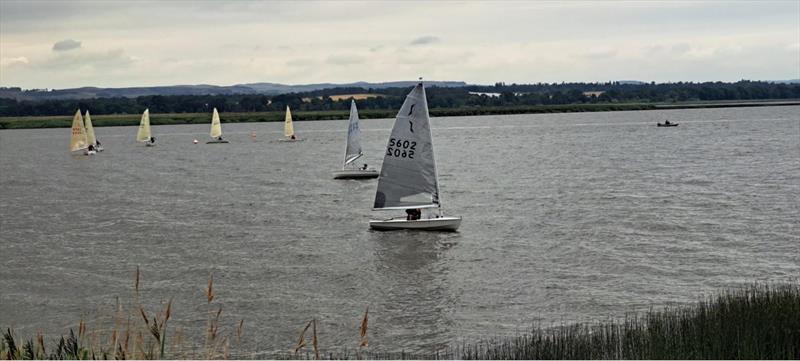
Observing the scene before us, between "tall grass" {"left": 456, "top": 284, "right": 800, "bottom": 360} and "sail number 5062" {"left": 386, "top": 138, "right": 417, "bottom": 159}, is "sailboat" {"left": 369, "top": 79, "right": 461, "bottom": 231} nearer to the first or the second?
"sail number 5062" {"left": 386, "top": 138, "right": 417, "bottom": 159}

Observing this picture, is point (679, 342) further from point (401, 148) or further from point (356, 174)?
point (356, 174)

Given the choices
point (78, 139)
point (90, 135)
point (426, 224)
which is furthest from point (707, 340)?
point (90, 135)

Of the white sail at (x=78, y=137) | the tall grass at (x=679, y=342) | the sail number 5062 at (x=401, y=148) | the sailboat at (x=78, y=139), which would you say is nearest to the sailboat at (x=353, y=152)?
the sail number 5062 at (x=401, y=148)

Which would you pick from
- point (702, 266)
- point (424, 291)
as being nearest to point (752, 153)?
point (702, 266)

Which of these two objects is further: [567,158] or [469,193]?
[567,158]

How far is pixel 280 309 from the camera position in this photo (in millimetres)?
28016

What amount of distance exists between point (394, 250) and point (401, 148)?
5.62m

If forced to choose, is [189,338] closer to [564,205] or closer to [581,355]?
[581,355]

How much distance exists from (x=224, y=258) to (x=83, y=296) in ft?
25.0

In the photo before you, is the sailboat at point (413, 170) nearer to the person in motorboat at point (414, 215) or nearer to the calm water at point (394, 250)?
the person in motorboat at point (414, 215)

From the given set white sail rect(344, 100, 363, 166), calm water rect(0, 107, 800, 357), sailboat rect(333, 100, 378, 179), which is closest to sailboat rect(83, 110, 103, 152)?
calm water rect(0, 107, 800, 357)

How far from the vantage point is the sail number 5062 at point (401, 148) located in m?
41.8

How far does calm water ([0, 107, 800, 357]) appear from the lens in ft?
89.8

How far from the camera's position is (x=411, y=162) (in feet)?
138
